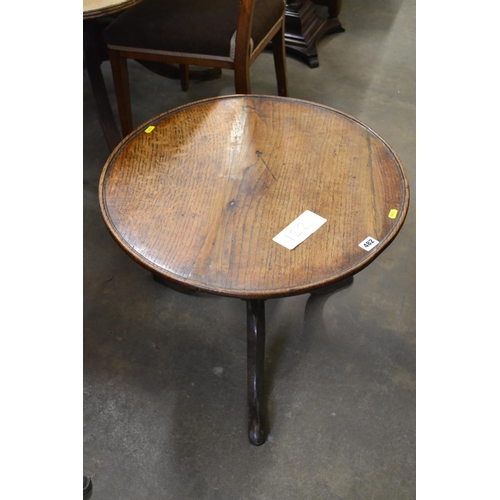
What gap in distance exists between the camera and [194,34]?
72.8 inches

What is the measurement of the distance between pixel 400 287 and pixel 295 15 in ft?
5.86

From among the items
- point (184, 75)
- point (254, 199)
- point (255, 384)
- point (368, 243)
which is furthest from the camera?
point (184, 75)

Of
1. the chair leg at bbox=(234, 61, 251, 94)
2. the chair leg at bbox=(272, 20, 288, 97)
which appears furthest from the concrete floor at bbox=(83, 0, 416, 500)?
the chair leg at bbox=(272, 20, 288, 97)

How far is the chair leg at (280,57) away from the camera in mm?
2234

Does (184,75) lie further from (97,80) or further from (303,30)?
(303,30)

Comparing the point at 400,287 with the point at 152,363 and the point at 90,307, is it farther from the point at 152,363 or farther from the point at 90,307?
the point at 90,307

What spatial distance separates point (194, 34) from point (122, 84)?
38 centimetres

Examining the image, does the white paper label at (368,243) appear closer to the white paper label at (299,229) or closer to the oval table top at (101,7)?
the white paper label at (299,229)

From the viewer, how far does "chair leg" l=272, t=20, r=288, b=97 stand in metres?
2.23

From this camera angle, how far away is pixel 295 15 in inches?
114

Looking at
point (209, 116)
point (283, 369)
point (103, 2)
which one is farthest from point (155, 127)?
point (283, 369)

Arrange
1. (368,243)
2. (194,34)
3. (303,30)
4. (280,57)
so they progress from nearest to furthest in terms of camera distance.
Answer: (368,243) < (194,34) < (280,57) < (303,30)

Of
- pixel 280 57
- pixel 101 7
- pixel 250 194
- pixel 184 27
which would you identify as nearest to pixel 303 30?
pixel 280 57

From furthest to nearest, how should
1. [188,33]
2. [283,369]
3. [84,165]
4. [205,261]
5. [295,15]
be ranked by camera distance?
[295,15], [84,165], [188,33], [283,369], [205,261]
